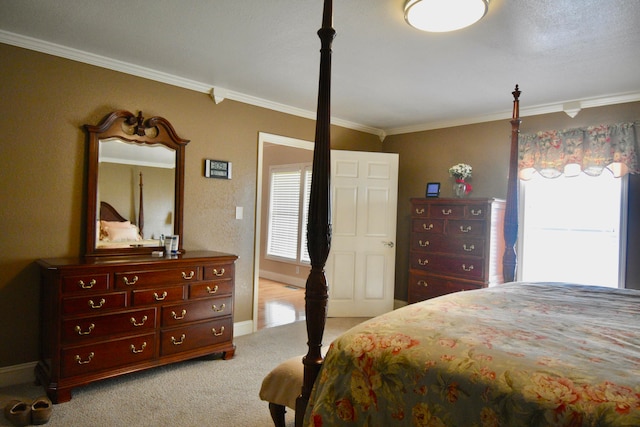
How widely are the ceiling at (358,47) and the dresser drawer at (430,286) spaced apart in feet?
5.99

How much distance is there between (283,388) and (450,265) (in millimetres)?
2654

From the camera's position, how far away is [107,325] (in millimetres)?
2648

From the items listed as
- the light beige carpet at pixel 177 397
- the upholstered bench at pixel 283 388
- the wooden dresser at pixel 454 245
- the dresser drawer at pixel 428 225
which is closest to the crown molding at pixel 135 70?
the dresser drawer at pixel 428 225

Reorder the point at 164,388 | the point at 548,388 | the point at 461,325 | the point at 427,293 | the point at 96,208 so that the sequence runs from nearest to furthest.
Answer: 1. the point at 548,388
2. the point at 461,325
3. the point at 164,388
4. the point at 96,208
5. the point at 427,293

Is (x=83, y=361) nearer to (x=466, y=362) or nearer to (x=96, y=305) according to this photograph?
(x=96, y=305)

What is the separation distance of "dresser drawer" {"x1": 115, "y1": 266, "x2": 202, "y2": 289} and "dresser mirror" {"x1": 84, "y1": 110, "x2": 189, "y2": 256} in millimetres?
465

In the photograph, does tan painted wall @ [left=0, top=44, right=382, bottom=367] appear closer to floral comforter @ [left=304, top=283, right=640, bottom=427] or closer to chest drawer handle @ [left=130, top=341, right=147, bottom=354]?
chest drawer handle @ [left=130, top=341, right=147, bottom=354]

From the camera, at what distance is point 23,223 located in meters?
2.74

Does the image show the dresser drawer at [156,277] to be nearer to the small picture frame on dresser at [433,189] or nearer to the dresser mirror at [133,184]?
the dresser mirror at [133,184]

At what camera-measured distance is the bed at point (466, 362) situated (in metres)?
0.97

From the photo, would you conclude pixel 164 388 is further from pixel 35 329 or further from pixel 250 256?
pixel 250 256

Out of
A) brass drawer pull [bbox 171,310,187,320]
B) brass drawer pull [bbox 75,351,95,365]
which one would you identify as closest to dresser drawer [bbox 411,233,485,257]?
brass drawer pull [bbox 171,310,187,320]

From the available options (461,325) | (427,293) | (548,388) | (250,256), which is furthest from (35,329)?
(427,293)

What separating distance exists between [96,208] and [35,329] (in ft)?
3.13
